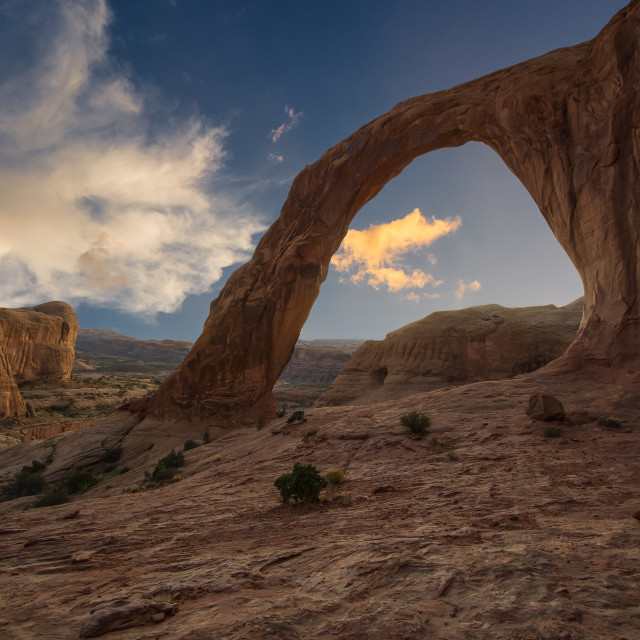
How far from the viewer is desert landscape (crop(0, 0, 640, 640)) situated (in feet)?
11.4

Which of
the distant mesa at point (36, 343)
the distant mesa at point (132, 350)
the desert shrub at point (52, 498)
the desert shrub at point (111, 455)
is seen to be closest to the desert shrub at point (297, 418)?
the desert shrub at point (52, 498)

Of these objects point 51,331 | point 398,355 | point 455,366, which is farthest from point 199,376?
point 51,331

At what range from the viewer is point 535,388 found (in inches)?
534

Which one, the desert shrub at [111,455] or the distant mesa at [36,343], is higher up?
the distant mesa at [36,343]

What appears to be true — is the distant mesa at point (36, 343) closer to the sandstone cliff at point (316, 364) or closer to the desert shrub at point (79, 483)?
the desert shrub at point (79, 483)

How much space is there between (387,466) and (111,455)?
20.5 m

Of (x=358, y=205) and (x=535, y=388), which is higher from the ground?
(x=358, y=205)

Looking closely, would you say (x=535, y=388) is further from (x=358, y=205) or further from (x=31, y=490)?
(x=31, y=490)

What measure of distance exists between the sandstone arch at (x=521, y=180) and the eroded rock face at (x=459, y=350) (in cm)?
1512

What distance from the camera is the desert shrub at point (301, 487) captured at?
23.4ft

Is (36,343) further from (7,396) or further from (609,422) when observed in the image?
(609,422)

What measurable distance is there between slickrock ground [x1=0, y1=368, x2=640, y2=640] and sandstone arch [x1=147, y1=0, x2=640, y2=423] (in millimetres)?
7310

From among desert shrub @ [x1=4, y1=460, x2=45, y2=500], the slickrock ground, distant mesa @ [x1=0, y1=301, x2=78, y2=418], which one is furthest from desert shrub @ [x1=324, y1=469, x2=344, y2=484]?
distant mesa @ [x1=0, y1=301, x2=78, y2=418]

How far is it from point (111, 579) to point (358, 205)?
26.7 m
